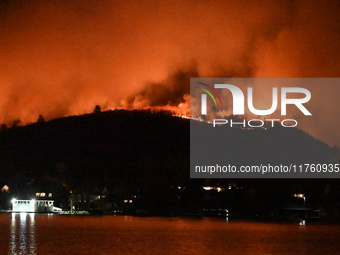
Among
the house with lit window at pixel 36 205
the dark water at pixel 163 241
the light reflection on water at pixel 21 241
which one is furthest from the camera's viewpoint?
the house with lit window at pixel 36 205

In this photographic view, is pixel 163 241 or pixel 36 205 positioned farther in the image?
pixel 36 205

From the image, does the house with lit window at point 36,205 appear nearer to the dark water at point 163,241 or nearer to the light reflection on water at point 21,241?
the dark water at point 163,241

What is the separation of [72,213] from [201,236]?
4305 cm

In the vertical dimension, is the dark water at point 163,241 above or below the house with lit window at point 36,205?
below

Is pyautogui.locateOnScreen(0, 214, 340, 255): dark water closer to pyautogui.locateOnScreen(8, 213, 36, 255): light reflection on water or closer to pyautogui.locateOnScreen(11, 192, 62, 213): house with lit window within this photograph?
pyautogui.locateOnScreen(8, 213, 36, 255): light reflection on water

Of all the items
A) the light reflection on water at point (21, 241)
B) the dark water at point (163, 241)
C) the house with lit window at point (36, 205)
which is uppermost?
the house with lit window at point (36, 205)

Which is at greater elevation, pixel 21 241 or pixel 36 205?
pixel 36 205

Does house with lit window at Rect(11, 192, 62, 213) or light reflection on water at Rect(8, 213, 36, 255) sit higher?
house with lit window at Rect(11, 192, 62, 213)

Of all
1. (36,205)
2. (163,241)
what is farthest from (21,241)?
(36,205)

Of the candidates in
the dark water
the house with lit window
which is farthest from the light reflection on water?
the house with lit window

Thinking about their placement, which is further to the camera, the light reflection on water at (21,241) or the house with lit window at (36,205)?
the house with lit window at (36,205)

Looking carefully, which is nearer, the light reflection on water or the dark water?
the light reflection on water

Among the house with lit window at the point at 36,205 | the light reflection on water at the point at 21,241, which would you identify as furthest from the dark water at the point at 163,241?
the house with lit window at the point at 36,205

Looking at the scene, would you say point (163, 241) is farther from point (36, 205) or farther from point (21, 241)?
Answer: point (36, 205)
